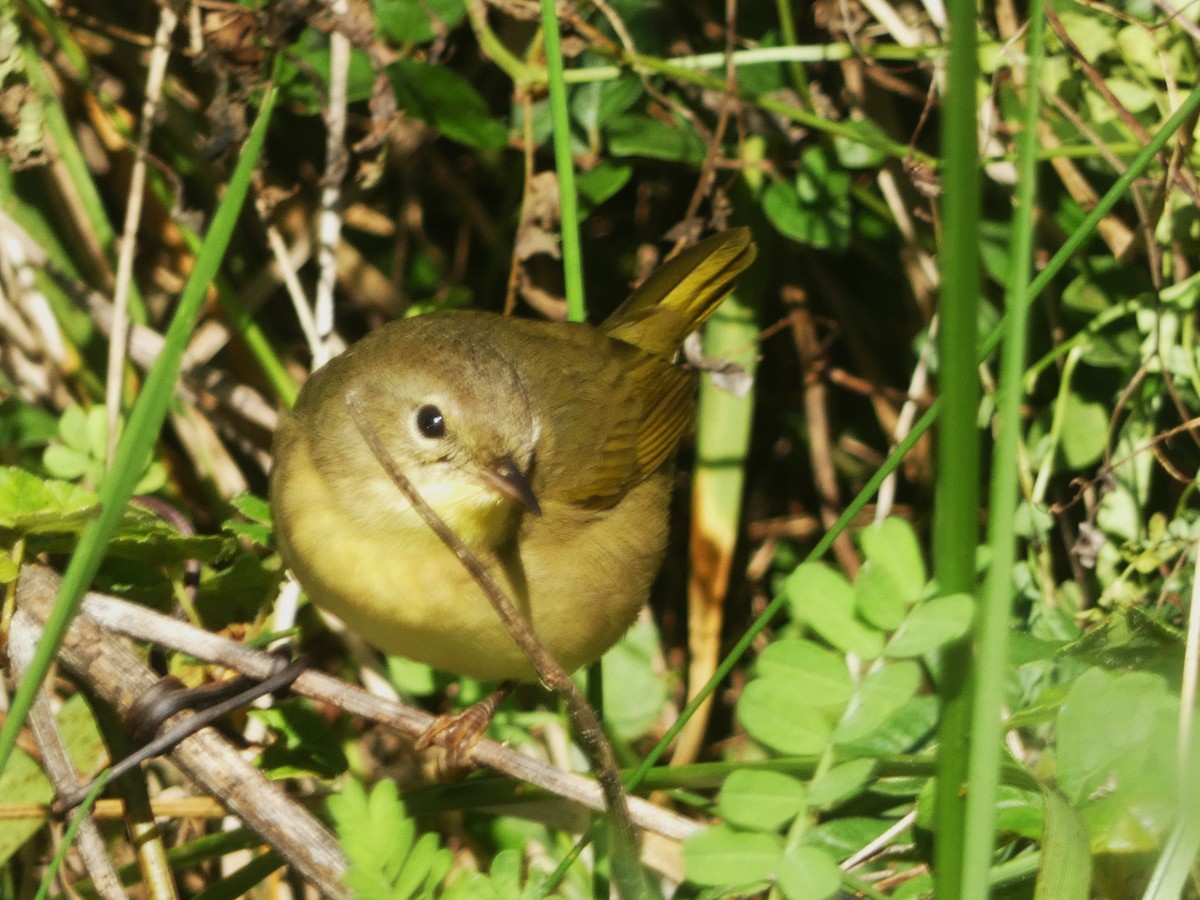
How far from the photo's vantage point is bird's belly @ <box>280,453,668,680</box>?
2.11 meters

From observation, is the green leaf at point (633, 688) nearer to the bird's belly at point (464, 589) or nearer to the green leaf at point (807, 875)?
the bird's belly at point (464, 589)

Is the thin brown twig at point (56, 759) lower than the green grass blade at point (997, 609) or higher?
lower

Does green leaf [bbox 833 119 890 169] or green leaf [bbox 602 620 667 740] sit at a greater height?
green leaf [bbox 833 119 890 169]

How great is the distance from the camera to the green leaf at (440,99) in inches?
109

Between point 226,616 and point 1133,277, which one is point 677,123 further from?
point 226,616

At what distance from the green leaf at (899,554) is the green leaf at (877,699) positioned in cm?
7

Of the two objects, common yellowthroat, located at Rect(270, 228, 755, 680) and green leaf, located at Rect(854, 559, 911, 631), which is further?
common yellowthroat, located at Rect(270, 228, 755, 680)

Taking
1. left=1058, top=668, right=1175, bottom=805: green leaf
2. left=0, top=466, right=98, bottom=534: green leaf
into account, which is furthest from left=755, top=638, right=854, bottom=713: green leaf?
left=0, top=466, right=98, bottom=534: green leaf

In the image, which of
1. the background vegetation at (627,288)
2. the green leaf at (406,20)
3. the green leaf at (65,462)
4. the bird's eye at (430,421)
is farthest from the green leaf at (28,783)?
the green leaf at (406,20)

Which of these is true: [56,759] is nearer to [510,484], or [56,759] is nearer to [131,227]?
[510,484]

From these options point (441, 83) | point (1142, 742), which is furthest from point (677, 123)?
point (1142, 742)

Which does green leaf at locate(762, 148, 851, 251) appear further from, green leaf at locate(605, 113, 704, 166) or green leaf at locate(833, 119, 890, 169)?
green leaf at locate(605, 113, 704, 166)

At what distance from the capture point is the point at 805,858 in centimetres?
A: 121

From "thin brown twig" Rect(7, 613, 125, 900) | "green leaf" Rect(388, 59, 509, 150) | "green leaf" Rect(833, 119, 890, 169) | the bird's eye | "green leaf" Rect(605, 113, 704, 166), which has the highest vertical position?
"green leaf" Rect(388, 59, 509, 150)
